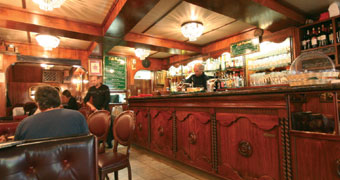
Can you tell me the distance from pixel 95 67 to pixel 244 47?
5122 mm

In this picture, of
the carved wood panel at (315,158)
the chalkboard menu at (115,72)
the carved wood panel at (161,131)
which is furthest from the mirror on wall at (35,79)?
the carved wood panel at (315,158)

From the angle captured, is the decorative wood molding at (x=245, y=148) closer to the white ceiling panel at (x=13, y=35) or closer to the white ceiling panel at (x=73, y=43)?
the white ceiling panel at (x=73, y=43)

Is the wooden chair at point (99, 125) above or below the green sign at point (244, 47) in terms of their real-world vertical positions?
below

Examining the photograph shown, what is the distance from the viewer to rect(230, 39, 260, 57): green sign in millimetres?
4906

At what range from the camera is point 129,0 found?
306 centimetres

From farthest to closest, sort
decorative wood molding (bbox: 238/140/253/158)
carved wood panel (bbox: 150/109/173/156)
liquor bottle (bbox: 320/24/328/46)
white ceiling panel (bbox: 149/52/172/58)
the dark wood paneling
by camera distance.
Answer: the dark wood paneling
white ceiling panel (bbox: 149/52/172/58)
liquor bottle (bbox: 320/24/328/46)
carved wood panel (bbox: 150/109/173/156)
decorative wood molding (bbox: 238/140/253/158)

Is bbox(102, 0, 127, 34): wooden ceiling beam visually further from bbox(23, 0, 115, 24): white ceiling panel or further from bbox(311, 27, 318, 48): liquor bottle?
bbox(311, 27, 318, 48): liquor bottle

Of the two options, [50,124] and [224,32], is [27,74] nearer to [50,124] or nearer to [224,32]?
[224,32]

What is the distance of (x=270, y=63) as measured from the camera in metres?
4.56

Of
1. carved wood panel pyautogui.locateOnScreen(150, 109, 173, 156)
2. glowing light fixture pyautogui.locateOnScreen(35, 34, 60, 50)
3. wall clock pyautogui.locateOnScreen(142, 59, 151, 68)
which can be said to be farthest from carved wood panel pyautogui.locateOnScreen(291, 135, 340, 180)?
wall clock pyautogui.locateOnScreen(142, 59, 151, 68)

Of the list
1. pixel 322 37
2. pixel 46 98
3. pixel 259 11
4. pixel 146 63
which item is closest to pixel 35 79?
pixel 146 63

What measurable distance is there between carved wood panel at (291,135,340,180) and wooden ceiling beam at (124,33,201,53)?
180 inches

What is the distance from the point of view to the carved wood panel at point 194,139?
92.6 inches

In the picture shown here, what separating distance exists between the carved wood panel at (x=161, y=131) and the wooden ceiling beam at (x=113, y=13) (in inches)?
79.6
